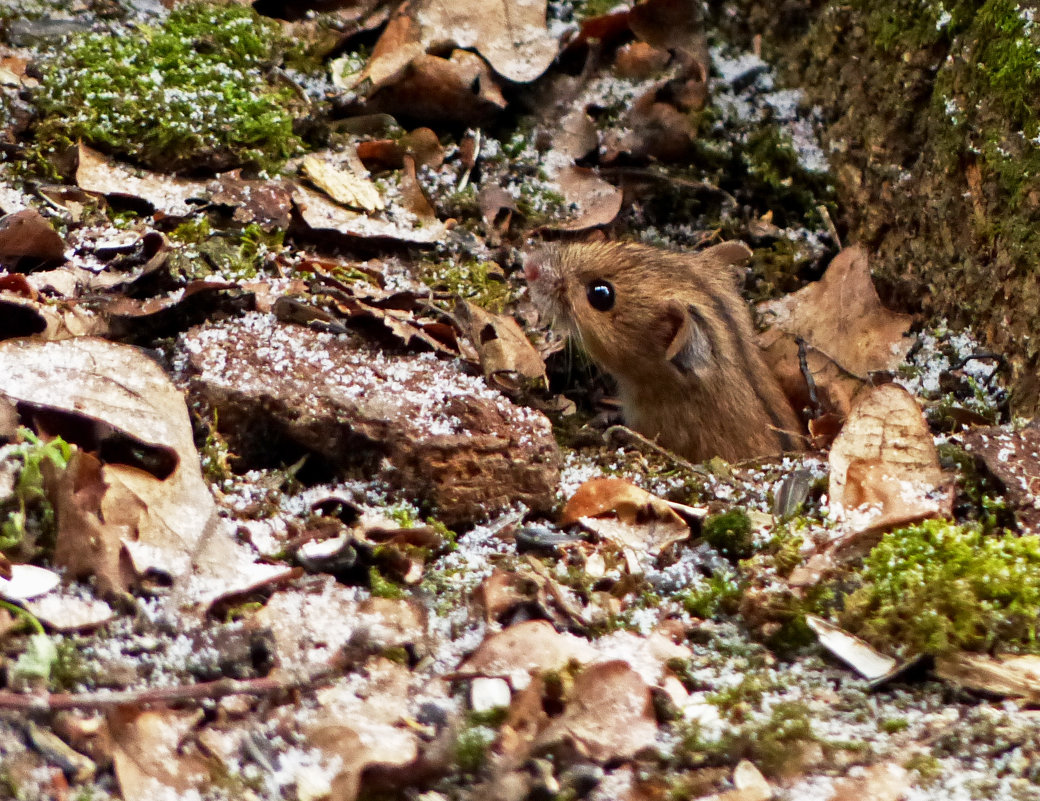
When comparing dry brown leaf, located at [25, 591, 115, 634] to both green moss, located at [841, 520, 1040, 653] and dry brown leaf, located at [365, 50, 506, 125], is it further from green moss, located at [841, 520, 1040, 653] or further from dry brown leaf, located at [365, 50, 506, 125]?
dry brown leaf, located at [365, 50, 506, 125]

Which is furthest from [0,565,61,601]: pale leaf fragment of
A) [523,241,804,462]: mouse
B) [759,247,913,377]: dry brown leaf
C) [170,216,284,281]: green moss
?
[759,247,913,377]: dry brown leaf

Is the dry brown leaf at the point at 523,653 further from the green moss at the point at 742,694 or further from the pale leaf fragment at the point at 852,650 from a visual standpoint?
the pale leaf fragment at the point at 852,650

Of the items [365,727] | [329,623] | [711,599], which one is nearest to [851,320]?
[711,599]

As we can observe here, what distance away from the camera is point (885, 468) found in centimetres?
405

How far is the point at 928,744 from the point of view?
2.77 metres

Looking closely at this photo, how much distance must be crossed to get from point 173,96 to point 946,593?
4219 millimetres

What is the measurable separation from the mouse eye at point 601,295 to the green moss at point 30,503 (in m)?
3.05

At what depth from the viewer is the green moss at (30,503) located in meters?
3.08

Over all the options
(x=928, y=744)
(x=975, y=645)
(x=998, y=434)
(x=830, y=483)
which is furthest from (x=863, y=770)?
(x=998, y=434)

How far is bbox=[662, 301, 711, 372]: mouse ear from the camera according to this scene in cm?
555

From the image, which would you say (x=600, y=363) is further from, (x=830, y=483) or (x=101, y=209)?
(x=101, y=209)

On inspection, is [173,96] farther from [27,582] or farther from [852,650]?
[852,650]

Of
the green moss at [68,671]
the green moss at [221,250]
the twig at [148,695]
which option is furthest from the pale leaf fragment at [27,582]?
the green moss at [221,250]

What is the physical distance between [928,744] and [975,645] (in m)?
0.48
